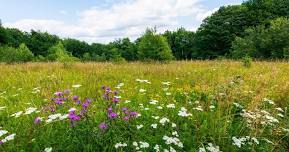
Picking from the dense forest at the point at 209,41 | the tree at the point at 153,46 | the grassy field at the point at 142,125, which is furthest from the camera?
the dense forest at the point at 209,41

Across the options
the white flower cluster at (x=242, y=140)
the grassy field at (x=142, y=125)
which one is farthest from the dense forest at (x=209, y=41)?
the white flower cluster at (x=242, y=140)

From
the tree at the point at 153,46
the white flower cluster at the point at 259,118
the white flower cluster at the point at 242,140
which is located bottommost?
the white flower cluster at the point at 242,140

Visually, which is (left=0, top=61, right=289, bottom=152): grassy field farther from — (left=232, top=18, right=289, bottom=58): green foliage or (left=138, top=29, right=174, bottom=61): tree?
(left=232, top=18, right=289, bottom=58): green foliage

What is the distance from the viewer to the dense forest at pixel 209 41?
83.7ft

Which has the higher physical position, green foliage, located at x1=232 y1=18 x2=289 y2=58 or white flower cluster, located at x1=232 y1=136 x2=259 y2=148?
green foliage, located at x1=232 y1=18 x2=289 y2=58

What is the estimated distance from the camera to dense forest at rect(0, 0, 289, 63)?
2552 cm

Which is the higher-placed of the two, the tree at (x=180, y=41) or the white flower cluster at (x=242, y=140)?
the tree at (x=180, y=41)

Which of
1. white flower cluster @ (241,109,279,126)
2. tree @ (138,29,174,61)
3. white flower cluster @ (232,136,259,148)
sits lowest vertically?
white flower cluster @ (232,136,259,148)

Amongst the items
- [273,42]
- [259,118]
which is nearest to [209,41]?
[273,42]

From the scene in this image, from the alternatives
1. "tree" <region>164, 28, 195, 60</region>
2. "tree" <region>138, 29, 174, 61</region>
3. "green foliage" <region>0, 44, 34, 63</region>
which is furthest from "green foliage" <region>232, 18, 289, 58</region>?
"tree" <region>164, 28, 195, 60</region>

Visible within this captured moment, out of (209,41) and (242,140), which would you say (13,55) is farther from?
(242,140)

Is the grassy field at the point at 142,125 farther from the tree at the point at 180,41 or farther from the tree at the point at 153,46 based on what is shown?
the tree at the point at 180,41

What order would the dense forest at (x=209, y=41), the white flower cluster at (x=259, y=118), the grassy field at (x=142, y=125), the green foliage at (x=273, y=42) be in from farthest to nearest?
the green foliage at (x=273, y=42) < the dense forest at (x=209, y=41) < the white flower cluster at (x=259, y=118) < the grassy field at (x=142, y=125)

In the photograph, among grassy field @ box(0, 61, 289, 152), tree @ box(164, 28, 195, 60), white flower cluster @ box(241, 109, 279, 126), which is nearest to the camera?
grassy field @ box(0, 61, 289, 152)
